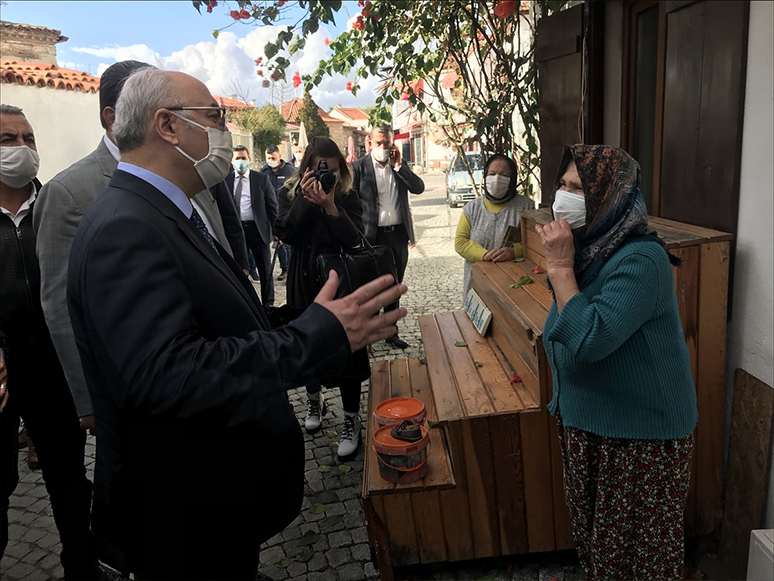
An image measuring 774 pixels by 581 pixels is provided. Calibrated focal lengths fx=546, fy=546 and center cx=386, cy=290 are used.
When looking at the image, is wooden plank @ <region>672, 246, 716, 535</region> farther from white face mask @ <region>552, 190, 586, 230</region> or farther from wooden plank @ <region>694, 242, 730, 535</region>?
white face mask @ <region>552, 190, 586, 230</region>

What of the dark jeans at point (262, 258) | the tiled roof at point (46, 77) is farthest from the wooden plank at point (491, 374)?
the tiled roof at point (46, 77)

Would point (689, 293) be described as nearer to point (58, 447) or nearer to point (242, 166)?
point (58, 447)

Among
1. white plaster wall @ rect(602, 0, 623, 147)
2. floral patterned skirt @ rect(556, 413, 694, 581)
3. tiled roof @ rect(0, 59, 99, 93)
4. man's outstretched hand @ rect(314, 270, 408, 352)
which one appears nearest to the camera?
man's outstretched hand @ rect(314, 270, 408, 352)

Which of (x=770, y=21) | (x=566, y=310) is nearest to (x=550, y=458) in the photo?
(x=566, y=310)

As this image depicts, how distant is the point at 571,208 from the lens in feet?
6.51

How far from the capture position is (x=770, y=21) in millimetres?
2051

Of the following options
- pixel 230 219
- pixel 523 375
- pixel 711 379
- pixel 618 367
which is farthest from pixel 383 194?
pixel 618 367

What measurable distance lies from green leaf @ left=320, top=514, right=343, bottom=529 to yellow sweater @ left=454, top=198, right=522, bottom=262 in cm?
190

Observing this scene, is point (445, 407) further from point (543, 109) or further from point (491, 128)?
point (491, 128)

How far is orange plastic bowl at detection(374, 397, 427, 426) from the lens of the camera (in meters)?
2.71

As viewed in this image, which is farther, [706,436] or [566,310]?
[706,436]

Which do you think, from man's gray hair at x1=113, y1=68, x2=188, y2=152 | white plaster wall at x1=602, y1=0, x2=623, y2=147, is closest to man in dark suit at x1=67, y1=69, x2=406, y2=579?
man's gray hair at x1=113, y1=68, x2=188, y2=152

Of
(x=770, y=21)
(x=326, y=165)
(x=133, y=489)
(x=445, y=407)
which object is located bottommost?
(x=445, y=407)

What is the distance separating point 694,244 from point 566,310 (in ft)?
3.09
